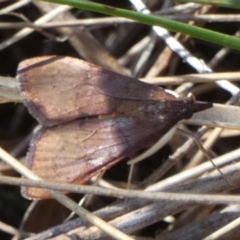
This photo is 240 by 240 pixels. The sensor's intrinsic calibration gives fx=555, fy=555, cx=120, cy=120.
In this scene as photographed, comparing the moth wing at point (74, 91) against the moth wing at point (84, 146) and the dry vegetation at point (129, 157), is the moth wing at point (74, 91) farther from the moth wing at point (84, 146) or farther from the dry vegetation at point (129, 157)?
the dry vegetation at point (129, 157)

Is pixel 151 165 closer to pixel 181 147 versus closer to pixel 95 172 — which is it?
pixel 181 147

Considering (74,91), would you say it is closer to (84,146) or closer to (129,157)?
(84,146)

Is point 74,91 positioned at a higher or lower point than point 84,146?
higher

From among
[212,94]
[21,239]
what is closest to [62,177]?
[21,239]

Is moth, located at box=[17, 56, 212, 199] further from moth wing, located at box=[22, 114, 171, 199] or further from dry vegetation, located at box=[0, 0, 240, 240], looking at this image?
dry vegetation, located at box=[0, 0, 240, 240]

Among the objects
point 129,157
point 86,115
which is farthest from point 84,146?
point 129,157

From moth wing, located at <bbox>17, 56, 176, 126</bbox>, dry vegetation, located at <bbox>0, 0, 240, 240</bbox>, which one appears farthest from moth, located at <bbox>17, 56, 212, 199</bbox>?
dry vegetation, located at <bbox>0, 0, 240, 240</bbox>

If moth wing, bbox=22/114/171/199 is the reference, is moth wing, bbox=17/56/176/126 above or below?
above
